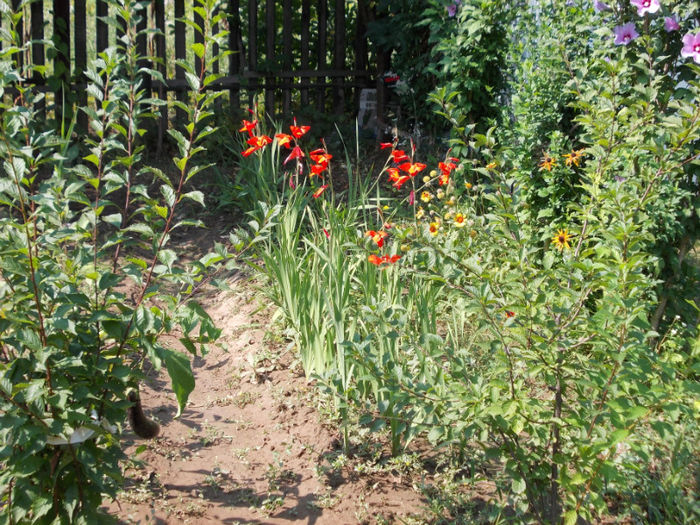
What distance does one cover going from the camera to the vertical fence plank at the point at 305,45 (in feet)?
20.9

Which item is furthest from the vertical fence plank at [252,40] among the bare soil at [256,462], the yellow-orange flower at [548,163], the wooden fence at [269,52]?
the bare soil at [256,462]

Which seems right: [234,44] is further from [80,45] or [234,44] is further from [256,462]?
[256,462]

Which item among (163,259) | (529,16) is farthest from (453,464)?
(529,16)

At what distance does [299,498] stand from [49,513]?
87 cm

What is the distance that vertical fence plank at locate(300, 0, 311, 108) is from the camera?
636 cm

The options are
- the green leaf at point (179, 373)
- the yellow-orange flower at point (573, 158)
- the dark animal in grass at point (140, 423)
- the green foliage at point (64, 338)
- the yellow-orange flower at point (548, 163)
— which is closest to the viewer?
the green foliage at point (64, 338)

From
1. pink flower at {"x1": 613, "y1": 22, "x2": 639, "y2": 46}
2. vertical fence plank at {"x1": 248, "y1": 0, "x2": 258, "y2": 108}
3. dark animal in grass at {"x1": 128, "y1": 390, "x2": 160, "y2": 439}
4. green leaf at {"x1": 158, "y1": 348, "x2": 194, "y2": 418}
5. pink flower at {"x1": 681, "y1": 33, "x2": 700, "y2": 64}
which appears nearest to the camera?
green leaf at {"x1": 158, "y1": 348, "x2": 194, "y2": 418}

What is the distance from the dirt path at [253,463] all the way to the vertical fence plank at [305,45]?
12.0 ft

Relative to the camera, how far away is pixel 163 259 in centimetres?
183

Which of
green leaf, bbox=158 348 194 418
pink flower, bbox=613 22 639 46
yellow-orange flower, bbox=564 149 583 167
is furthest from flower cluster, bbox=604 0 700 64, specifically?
green leaf, bbox=158 348 194 418

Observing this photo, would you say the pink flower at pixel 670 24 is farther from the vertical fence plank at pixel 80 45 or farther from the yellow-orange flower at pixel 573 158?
the vertical fence plank at pixel 80 45

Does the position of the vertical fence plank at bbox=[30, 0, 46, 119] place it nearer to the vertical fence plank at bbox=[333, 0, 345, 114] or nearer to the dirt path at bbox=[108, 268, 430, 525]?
the vertical fence plank at bbox=[333, 0, 345, 114]

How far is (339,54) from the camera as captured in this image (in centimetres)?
651

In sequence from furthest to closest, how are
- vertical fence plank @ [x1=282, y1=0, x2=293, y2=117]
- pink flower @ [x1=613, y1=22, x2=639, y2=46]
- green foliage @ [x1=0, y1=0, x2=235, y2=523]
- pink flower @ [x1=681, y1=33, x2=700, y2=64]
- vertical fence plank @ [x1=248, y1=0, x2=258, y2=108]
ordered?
vertical fence plank @ [x1=282, y1=0, x2=293, y2=117]
vertical fence plank @ [x1=248, y1=0, x2=258, y2=108]
pink flower @ [x1=613, y1=22, x2=639, y2=46]
pink flower @ [x1=681, y1=33, x2=700, y2=64]
green foliage @ [x1=0, y1=0, x2=235, y2=523]
